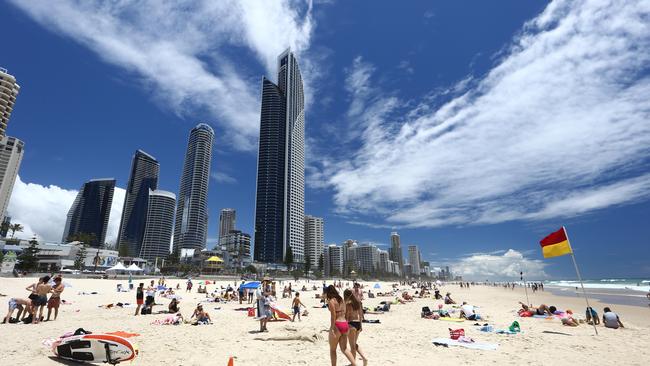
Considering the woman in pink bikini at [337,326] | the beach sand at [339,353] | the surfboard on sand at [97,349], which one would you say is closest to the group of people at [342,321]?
the woman in pink bikini at [337,326]

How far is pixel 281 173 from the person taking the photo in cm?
17350

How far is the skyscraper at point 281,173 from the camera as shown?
16562cm

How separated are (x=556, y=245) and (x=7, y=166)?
137 metres

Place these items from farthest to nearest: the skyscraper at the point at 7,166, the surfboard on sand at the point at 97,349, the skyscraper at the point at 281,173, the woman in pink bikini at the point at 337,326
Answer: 1. the skyscraper at the point at 281,173
2. the skyscraper at the point at 7,166
3. the surfboard on sand at the point at 97,349
4. the woman in pink bikini at the point at 337,326

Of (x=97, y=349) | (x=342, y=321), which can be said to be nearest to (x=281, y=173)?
(x=97, y=349)

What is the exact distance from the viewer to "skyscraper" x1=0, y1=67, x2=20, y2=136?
3765 inches

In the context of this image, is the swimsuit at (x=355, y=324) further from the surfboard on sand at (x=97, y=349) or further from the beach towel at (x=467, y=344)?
the surfboard on sand at (x=97, y=349)

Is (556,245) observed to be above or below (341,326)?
above

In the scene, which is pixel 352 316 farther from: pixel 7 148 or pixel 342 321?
pixel 7 148

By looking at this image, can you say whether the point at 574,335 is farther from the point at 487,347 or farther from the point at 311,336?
the point at 311,336

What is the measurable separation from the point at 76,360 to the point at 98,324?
759cm

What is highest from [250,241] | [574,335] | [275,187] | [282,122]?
[282,122]

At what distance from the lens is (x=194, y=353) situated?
8578 millimetres

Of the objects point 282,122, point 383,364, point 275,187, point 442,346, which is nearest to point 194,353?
point 383,364
